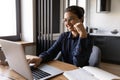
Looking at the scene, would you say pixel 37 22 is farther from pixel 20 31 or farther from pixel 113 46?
pixel 113 46

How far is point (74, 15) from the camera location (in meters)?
1.67

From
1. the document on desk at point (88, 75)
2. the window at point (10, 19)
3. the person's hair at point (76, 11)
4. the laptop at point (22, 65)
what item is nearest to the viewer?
the laptop at point (22, 65)

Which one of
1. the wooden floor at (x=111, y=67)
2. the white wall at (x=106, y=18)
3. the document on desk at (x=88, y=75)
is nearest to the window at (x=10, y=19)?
the document on desk at (x=88, y=75)

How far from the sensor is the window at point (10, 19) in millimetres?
2800

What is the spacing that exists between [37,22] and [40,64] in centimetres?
150

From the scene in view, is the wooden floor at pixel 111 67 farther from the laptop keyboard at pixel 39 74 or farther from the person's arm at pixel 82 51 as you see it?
the laptop keyboard at pixel 39 74

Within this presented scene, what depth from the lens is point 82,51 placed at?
1623mm

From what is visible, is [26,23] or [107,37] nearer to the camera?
[26,23]

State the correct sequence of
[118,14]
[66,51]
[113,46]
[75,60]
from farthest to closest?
[118,14]
[113,46]
[66,51]
[75,60]

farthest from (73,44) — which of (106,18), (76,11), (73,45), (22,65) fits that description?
(106,18)

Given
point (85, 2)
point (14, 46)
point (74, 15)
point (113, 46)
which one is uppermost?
point (85, 2)

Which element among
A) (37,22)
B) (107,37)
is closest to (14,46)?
(37,22)

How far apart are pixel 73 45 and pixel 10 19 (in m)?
1.49

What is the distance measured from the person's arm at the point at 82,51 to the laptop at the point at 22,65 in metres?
0.30
